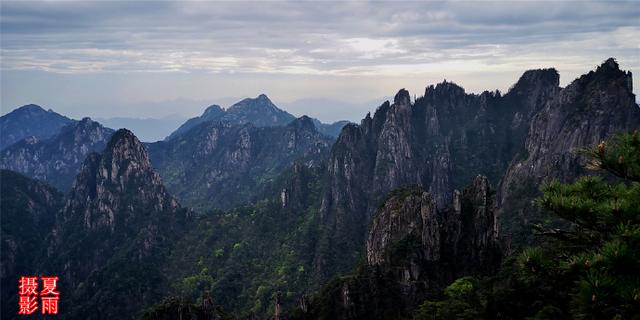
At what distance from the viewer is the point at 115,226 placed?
140000 millimetres

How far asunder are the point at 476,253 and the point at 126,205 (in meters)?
112

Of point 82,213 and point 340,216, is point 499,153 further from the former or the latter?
point 82,213

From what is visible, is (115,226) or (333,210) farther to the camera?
(115,226)

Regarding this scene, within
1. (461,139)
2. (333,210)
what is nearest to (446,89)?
(461,139)

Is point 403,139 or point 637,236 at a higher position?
point 403,139

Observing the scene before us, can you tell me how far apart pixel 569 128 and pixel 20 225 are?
505 ft

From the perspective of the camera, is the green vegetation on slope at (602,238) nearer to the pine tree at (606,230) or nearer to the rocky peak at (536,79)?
the pine tree at (606,230)

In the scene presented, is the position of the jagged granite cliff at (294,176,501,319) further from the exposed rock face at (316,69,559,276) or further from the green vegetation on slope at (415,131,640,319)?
the exposed rock face at (316,69,559,276)

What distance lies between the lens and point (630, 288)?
8.88 m

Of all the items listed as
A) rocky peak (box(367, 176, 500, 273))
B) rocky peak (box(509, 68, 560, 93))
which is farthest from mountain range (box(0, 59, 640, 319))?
rocky peak (box(509, 68, 560, 93))

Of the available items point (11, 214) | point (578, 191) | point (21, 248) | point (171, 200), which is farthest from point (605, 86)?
point (11, 214)

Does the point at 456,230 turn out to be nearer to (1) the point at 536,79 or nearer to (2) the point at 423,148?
(2) the point at 423,148

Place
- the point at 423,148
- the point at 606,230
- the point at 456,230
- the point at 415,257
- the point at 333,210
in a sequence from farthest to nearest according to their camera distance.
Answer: the point at 423,148, the point at 333,210, the point at 456,230, the point at 415,257, the point at 606,230

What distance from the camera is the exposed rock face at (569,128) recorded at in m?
96.6
